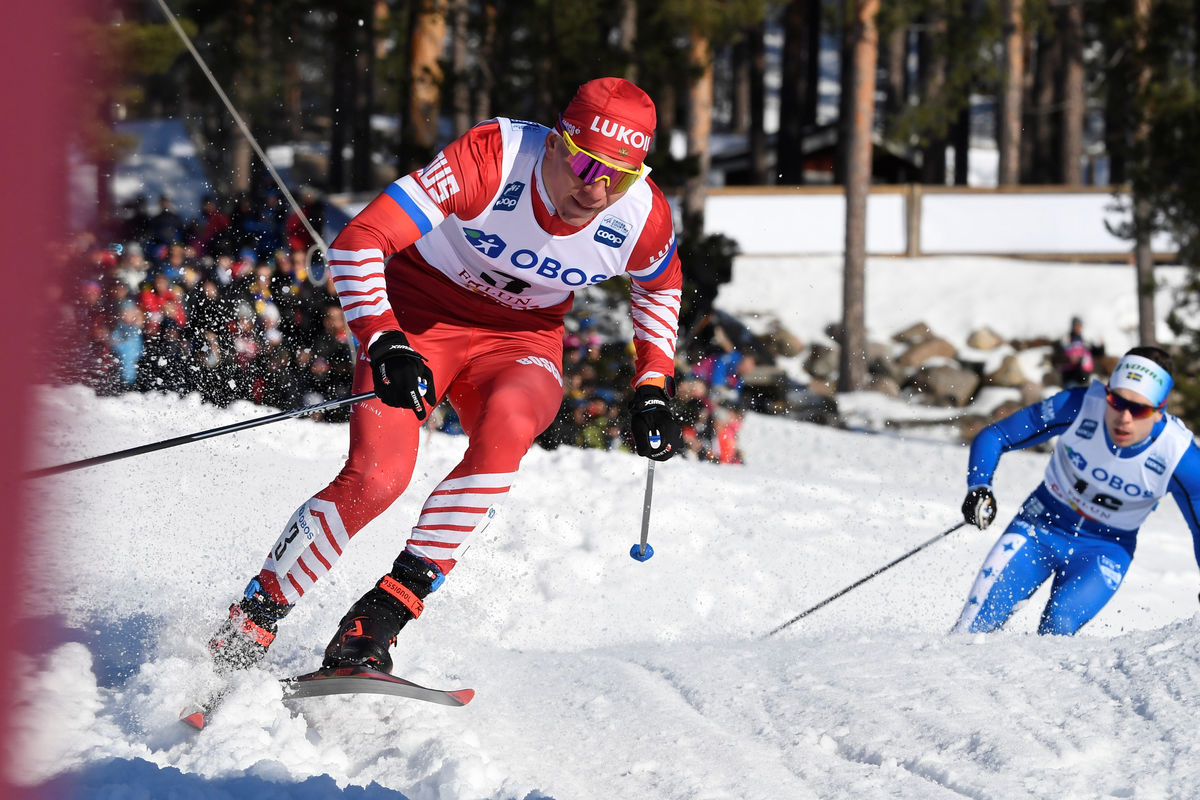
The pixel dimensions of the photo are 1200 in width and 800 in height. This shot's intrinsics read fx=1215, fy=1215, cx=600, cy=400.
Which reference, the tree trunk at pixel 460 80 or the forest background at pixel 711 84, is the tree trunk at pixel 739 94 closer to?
the forest background at pixel 711 84

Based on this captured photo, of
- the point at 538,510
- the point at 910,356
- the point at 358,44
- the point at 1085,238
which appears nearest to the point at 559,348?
the point at 538,510

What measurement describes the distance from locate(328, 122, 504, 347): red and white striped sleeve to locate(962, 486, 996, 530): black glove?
2.55 m

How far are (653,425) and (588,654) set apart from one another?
3.80ft

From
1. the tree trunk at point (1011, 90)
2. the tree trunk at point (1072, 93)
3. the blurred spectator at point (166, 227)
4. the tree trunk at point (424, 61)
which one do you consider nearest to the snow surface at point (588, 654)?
the blurred spectator at point (166, 227)

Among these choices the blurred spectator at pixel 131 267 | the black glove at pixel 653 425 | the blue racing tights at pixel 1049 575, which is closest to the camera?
the black glove at pixel 653 425

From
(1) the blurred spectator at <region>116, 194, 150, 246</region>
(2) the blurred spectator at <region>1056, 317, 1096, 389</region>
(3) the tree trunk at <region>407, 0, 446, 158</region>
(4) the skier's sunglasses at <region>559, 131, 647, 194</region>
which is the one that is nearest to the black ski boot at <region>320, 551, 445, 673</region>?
(4) the skier's sunglasses at <region>559, 131, 647, 194</region>

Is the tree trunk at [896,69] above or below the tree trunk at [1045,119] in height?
above

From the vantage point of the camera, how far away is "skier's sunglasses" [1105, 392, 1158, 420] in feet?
16.1

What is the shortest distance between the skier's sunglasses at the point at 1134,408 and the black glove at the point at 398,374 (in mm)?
2978

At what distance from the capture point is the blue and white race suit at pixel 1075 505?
5.05m

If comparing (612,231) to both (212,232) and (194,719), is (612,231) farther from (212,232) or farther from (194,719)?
(212,232)

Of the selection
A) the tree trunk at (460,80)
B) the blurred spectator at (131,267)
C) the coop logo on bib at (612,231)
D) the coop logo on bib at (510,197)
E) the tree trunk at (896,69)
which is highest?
the tree trunk at (896,69)

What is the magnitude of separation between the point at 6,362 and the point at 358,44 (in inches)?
1120

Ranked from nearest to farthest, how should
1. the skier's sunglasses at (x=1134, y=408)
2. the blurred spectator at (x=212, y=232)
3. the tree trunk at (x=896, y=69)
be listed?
the skier's sunglasses at (x=1134, y=408) → the blurred spectator at (x=212, y=232) → the tree trunk at (x=896, y=69)
